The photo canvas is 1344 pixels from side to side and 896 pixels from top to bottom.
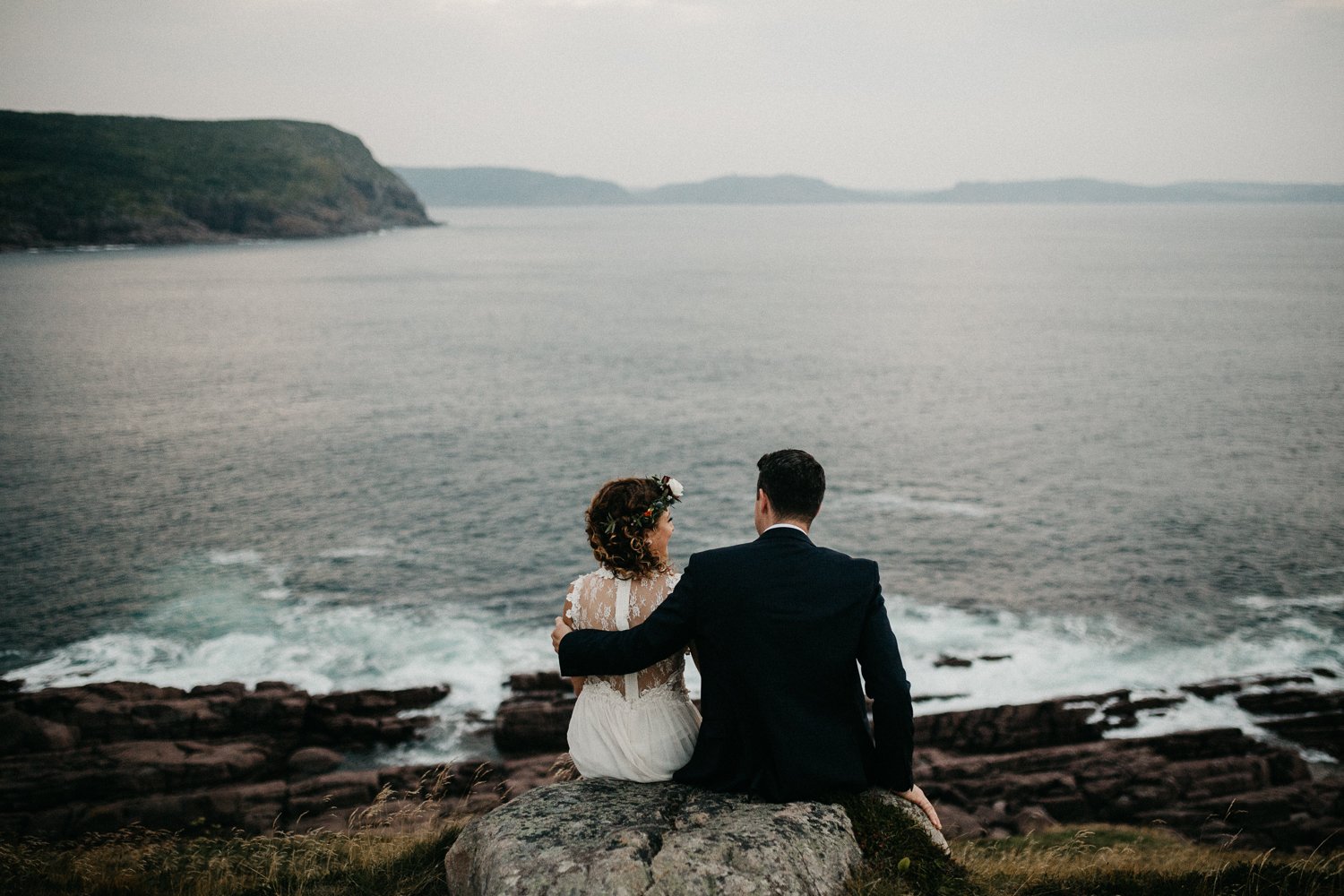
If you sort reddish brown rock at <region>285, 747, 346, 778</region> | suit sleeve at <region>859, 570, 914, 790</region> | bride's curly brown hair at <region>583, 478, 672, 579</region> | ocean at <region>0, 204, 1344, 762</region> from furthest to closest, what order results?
ocean at <region>0, 204, 1344, 762</region>, reddish brown rock at <region>285, 747, 346, 778</region>, bride's curly brown hair at <region>583, 478, 672, 579</region>, suit sleeve at <region>859, 570, 914, 790</region>

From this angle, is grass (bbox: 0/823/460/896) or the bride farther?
grass (bbox: 0/823/460/896)

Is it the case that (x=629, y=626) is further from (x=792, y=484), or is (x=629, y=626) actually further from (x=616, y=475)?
(x=616, y=475)

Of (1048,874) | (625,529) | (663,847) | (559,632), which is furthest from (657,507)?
(1048,874)

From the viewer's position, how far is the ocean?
1064 inches

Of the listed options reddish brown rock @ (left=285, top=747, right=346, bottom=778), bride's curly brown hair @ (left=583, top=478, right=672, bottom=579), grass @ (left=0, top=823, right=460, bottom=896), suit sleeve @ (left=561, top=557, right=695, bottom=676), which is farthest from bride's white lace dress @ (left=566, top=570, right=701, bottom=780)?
reddish brown rock @ (left=285, top=747, right=346, bottom=778)

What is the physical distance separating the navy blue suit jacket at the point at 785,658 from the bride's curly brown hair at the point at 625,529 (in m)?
0.39

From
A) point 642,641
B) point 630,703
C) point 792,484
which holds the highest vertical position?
point 792,484

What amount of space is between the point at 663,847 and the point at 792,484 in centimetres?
242

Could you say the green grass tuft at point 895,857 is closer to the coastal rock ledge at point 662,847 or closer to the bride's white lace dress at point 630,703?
the coastal rock ledge at point 662,847

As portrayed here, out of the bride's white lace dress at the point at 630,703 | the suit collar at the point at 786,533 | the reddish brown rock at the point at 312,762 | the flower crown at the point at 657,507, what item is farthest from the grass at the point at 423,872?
the reddish brown rock at the point at 312,762

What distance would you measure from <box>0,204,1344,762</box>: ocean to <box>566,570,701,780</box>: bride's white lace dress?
17.6 metres

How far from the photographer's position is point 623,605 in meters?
5.94

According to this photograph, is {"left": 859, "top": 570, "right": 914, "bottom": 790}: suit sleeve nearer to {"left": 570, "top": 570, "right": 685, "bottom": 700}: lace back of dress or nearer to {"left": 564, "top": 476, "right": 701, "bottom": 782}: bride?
{"left": 570, "top": 570, "right": 685, "bottom": 700}: lace back of dress

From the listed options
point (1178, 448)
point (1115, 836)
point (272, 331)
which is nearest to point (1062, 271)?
point (1178, 448)
